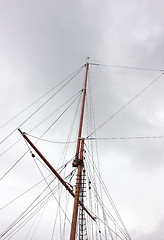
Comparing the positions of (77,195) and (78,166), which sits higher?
Result: (78,166)

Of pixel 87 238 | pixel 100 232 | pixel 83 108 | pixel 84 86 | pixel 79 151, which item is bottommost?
pixel 87 238

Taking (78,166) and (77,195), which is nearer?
(77,195)

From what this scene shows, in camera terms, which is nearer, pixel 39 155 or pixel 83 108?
pixel 39 155

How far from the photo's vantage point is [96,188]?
18875mm

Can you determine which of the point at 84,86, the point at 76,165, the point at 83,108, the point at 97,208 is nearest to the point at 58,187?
the point at 76,165

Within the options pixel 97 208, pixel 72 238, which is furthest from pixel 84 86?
pixel 72 238

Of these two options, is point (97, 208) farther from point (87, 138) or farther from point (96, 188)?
point (87, 138)

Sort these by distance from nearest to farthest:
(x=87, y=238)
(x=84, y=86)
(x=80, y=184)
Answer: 1. (x=80, y=184)
2. (x=87, y=238)
3. (x=84, y=86)

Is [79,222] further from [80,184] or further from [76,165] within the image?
[76,165]

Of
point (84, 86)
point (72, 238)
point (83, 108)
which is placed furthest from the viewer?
point (84, 86)

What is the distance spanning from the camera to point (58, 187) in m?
17.9

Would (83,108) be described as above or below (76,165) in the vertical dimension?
above

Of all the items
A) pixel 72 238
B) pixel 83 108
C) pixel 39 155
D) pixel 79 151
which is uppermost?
pixel 83 108

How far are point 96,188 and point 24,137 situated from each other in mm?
7741
